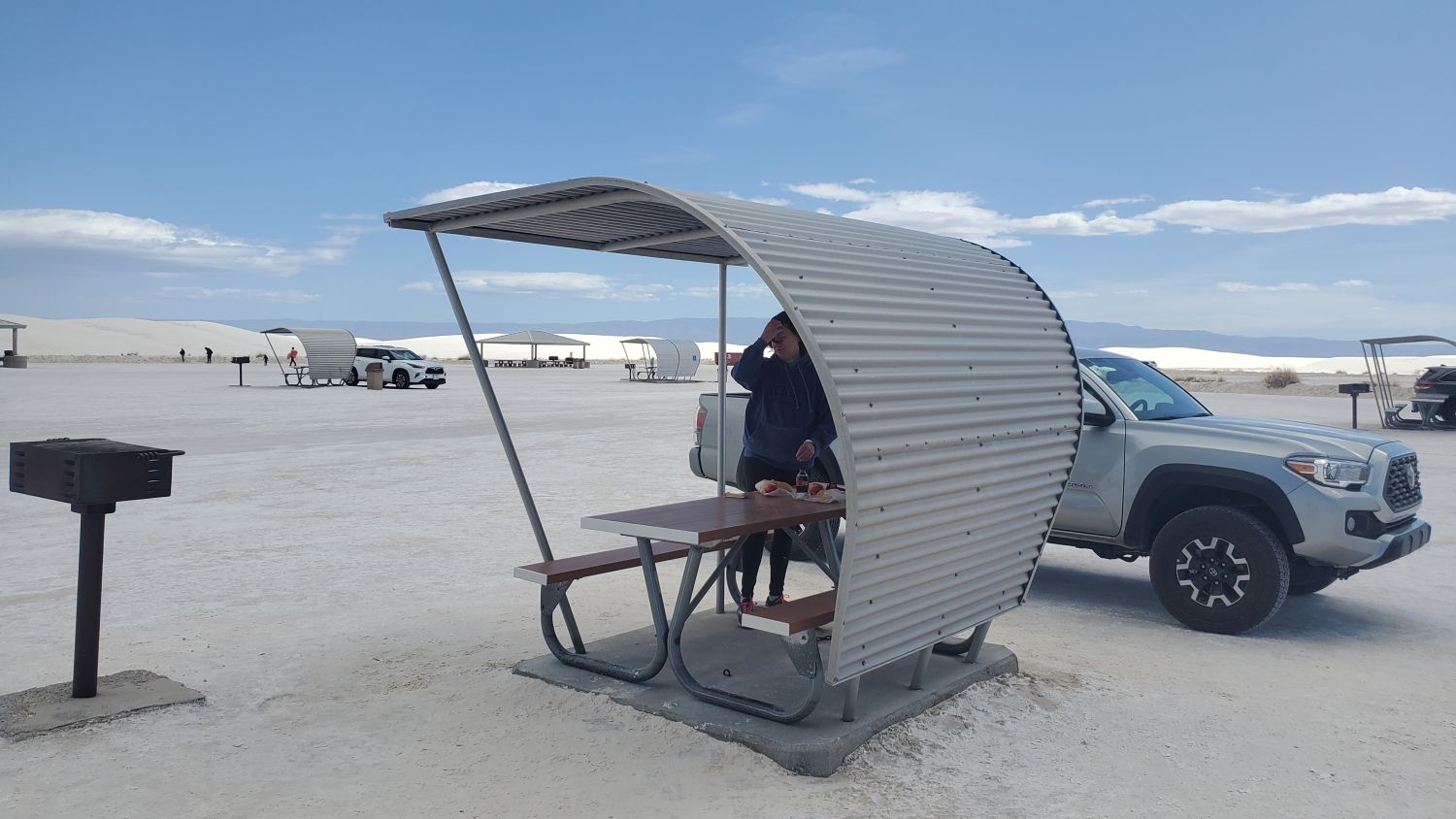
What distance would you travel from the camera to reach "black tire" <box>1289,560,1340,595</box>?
23.4 ft

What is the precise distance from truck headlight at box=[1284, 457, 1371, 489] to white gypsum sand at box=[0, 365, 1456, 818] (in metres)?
0.97

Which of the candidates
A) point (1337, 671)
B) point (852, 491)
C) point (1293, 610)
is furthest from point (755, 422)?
point (1293, 610)

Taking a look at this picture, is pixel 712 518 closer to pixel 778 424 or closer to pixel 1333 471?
pixel 778 424

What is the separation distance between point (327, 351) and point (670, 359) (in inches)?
691

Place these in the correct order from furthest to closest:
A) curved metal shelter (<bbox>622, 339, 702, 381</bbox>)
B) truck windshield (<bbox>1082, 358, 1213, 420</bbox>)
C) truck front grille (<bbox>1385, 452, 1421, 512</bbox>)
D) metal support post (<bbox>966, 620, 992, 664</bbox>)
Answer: curved metal shelter (<bbox>622, 339, 702, 381</bbox>)
truck windshield (<bbox>1082, 358, 1213, 420</bbox>)
truck front grille (<bbox>1385, 452, 1421, 512</bbox>)
metal support post (<bbox>966, 620, 992, 664</bbox>)

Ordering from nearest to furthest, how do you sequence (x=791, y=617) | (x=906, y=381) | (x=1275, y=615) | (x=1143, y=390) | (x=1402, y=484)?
1. (x=906, y=381)
2. (x=791, y=617)
3. (x=1402, y=484)
4. (x=1275, y=615)
5. (x=1143, y=390)

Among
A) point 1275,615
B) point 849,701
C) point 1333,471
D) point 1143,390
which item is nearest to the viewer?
point 849,701

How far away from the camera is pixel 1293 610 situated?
7.39 metres

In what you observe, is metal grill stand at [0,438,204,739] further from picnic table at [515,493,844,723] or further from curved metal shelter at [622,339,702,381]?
curved metal shelter at [622,339,702,381]

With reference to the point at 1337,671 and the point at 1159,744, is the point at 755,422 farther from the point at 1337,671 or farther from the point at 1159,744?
the point at 1337,671

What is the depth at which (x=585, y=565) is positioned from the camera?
5.60m

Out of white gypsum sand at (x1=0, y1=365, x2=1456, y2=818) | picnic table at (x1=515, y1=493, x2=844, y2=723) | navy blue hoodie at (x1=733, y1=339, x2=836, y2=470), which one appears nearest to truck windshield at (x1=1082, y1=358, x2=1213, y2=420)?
white gypsum sand at (x1=0, y1=365, x2=1456, y2=818)

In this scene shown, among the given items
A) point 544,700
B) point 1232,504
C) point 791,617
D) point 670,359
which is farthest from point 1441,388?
point 670,359

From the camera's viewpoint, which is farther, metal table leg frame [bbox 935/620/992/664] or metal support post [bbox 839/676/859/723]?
metal table leg frame [bbox 935/620/992/664]
